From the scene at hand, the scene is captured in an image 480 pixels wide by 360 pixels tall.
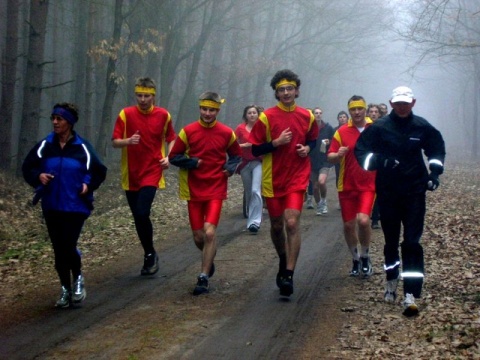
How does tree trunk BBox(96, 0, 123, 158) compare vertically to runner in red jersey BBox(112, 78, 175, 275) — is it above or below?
above

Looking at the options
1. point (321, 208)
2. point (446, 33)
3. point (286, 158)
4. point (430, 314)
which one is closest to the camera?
point (430, 314)

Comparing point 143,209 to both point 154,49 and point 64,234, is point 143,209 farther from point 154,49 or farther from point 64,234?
point 154,49

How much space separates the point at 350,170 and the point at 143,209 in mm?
2645

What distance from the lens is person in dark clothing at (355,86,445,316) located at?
23.8 feet

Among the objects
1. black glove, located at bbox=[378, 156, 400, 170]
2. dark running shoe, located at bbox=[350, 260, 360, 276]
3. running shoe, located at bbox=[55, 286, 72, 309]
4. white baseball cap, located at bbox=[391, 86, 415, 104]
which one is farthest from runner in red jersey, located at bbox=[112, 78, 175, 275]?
white baseball cap, located at bbox=[391, 86, 415, 104]

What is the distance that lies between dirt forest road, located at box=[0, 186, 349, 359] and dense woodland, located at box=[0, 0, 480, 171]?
26.4 feet

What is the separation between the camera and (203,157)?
8.54 meters

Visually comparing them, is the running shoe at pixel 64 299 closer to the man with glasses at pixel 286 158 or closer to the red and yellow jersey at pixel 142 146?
the red and yellow jersey at pixel 142 146

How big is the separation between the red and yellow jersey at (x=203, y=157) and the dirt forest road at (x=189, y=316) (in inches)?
45.8

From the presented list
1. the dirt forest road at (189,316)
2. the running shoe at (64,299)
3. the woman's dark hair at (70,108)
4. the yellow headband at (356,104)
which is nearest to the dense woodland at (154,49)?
the yellow headband at (356,104)

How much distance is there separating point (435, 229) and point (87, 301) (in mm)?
7689

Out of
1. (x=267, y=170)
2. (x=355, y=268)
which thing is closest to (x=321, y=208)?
(x=355, y=268)

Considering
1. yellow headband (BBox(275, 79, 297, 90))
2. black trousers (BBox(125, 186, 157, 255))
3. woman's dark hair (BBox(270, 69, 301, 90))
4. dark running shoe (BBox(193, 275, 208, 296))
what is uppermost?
woman's dark hair (BBox(270, 69, 301, 90))

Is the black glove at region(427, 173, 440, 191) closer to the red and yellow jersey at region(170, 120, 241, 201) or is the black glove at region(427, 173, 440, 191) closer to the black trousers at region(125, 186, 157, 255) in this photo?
the red and yellow jersey at region(170, 120, 241, 201)
